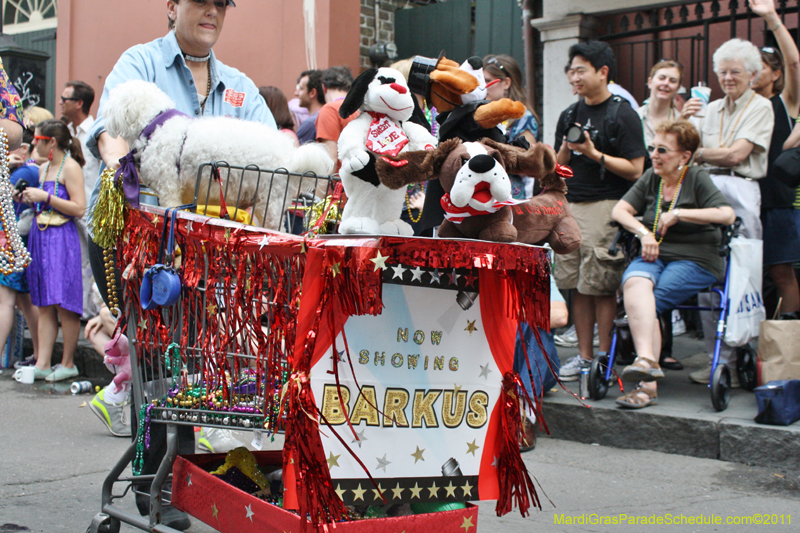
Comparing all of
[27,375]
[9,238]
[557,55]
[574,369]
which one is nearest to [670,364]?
[574,369]

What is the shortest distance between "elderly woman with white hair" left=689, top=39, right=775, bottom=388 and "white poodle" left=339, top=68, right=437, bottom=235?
3605mm

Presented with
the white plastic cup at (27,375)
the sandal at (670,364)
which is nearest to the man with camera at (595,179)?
the sandal at (670,364)

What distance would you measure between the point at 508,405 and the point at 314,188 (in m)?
1.03

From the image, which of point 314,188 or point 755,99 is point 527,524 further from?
point 755,99

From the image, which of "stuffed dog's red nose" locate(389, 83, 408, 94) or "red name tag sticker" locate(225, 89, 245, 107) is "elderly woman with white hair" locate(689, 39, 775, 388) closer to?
"red name tag sticker" locate(225, 89, 245, 107)

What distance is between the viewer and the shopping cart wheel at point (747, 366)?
5.11 meters

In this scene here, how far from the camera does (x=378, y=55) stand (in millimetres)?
9375

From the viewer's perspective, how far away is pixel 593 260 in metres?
5.32

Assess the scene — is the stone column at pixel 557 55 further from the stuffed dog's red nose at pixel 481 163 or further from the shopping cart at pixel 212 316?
the stuffed dog's red nose at pixel 481 163

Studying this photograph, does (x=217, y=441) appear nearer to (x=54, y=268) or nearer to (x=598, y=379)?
(x=598, y=379)

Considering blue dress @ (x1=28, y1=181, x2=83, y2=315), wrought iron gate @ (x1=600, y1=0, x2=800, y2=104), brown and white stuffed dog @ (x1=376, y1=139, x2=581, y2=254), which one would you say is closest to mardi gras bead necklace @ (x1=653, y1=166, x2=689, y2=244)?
wrought iron gate @ (x1=600, y1=0, x2=800, y2=104)

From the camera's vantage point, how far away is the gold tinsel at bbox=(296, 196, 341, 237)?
8.57 ft

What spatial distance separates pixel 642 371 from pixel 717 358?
496mm

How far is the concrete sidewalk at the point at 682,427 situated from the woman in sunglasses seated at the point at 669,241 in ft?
0.44
